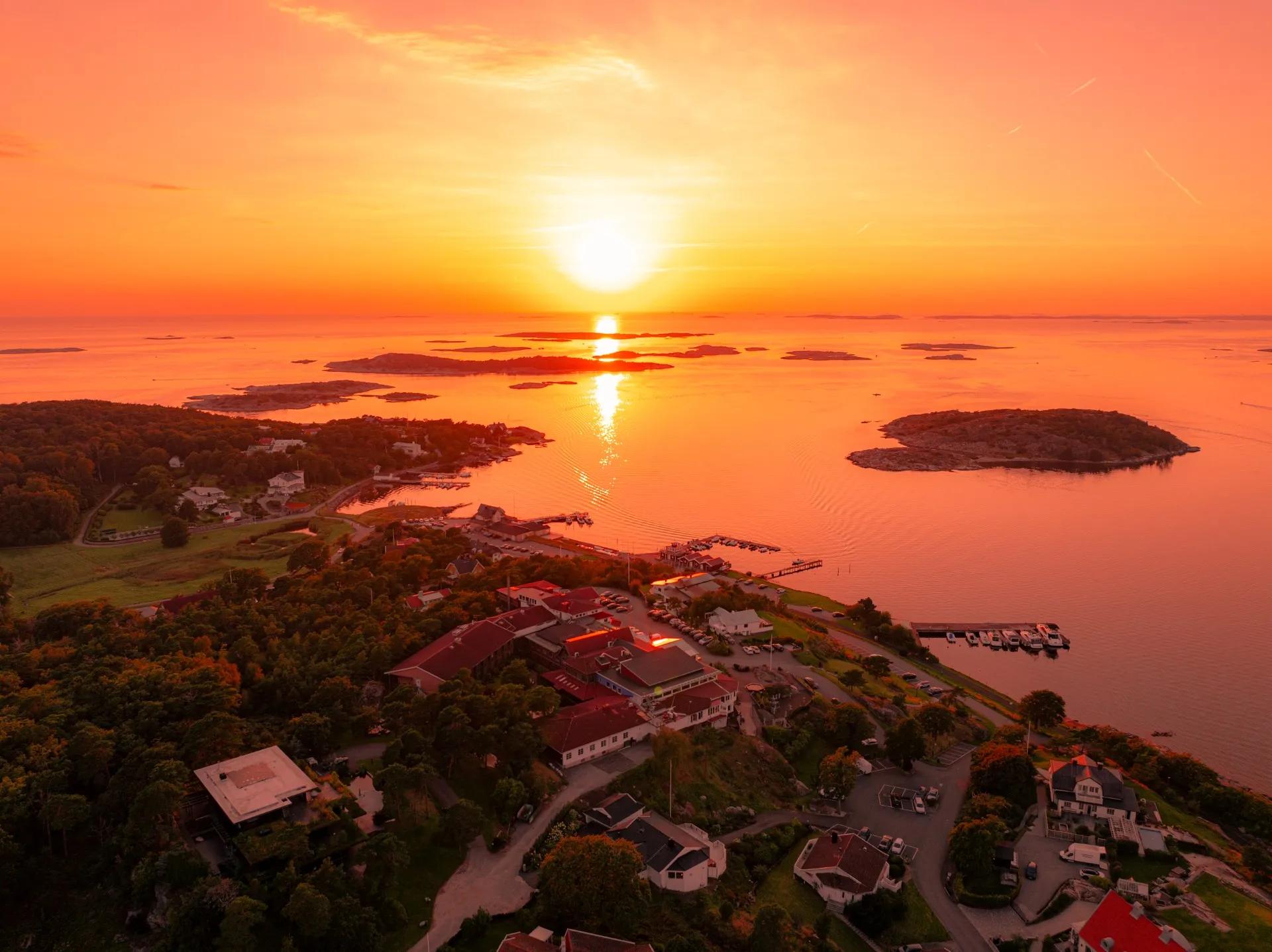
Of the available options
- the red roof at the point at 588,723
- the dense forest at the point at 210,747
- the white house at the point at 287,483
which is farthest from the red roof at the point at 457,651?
the white house at the point at 287,483

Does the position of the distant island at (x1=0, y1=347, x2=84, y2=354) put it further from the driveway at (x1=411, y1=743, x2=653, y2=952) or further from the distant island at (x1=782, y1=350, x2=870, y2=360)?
the driveway at (x1=411, y1=743, x2=653, y2=952)

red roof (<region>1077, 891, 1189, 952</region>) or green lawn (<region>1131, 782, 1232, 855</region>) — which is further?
green lawn (<region>1131, 782, 1232, 855</region>)

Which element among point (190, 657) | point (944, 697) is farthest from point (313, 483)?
point (944, 697)

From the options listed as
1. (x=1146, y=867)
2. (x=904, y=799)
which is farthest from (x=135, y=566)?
(x=1146, y=867)

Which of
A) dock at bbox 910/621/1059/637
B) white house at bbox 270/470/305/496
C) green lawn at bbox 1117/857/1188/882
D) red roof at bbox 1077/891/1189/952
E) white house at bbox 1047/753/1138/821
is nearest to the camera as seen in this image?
red roof at bbox 1077/891/1189/952

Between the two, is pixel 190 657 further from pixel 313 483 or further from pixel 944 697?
pixel 313 483

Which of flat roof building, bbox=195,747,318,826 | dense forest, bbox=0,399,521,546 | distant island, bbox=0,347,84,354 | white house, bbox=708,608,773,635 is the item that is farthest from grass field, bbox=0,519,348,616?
distant island, bbox=0,347,84,354

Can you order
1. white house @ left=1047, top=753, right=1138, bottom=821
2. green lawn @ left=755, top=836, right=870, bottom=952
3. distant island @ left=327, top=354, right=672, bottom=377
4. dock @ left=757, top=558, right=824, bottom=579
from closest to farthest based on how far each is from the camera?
green lawn @ left=755, top=836, right=870, bottom=952 < white house @ left=1047, top=753, right=1138, bottom=821 < dock @ left=757, top=558, right=824, bottom=579 < distant island @ left=327, top=354, right=672, bottom=377
